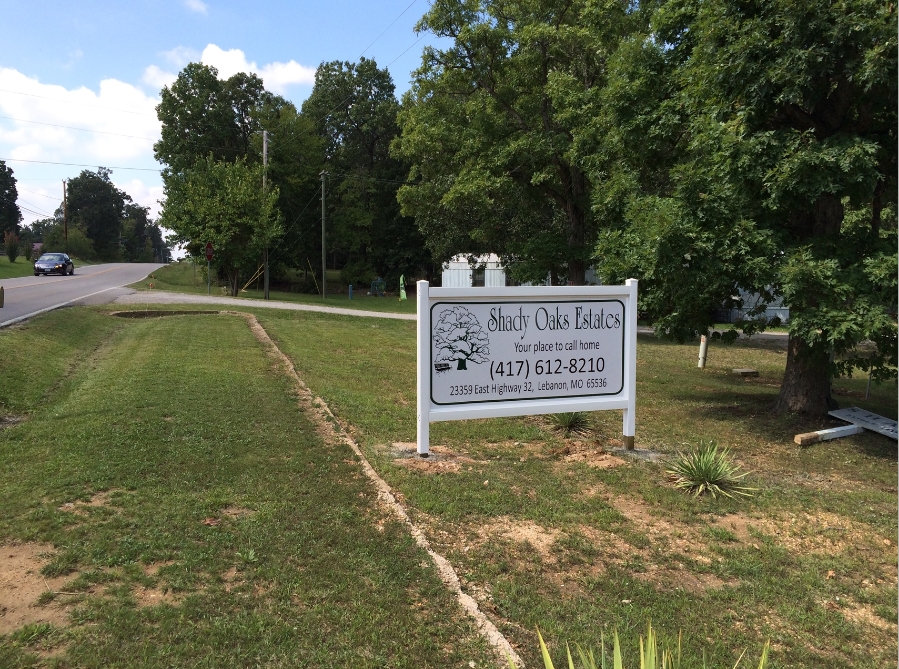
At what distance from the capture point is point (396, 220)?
49938 millimetres

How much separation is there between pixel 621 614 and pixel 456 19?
19.0 m

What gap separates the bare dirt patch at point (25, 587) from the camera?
9.92 feet

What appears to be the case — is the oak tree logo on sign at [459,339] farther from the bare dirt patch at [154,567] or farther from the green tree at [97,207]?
the green tree at [97,207]

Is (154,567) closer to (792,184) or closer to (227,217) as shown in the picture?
(792,184)

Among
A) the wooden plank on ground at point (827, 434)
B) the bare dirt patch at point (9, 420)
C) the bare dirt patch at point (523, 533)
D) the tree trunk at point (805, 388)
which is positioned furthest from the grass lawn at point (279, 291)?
the bare dirt patch at point (523, 533)

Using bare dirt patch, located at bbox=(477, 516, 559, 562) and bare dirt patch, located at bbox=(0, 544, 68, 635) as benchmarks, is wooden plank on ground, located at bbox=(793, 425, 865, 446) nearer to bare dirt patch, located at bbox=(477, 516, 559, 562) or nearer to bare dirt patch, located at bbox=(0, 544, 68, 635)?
bare dirt patch, located at bbox=(477, 516, 559, 562)

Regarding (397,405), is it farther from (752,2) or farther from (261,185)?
(261,185)

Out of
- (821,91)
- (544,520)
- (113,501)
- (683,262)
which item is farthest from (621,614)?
(821,91)

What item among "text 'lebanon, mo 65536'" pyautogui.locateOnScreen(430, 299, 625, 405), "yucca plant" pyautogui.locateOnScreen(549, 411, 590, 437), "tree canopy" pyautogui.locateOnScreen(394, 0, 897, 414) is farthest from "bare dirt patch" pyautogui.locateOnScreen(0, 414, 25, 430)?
"tree canopy" pyautogui.locateOnScreen(394, 0, 897, 414)

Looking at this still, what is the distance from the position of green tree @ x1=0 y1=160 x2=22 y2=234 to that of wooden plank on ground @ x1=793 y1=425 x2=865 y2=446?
92426mm

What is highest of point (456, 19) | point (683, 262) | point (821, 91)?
point (456, 19)

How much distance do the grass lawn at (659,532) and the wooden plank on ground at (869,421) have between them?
0.49 feet

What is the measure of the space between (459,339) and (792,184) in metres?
Result: 3.84

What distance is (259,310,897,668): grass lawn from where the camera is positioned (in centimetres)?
327
